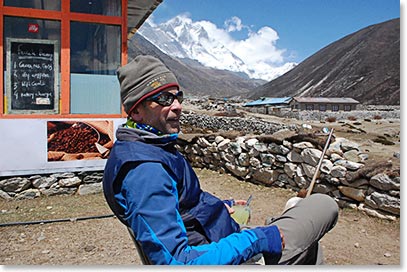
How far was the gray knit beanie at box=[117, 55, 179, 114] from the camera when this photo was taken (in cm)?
109

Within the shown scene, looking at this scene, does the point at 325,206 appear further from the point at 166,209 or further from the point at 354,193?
the point at 354,193

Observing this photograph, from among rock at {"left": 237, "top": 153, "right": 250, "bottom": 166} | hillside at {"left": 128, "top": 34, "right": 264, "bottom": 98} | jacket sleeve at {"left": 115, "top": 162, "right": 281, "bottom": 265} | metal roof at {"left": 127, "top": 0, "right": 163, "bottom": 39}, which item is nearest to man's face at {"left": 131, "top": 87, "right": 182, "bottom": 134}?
jacket sleeve at {"left": 115, "top": 162, "right": 281, "bottom": 265}

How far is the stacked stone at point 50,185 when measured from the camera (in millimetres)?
3729

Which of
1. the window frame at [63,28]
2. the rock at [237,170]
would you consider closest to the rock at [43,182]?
the window frame at [63,28]

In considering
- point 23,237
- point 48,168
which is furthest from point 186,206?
point 48,168

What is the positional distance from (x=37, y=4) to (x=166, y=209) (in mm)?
3678

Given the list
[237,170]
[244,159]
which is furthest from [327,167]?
[237,170]

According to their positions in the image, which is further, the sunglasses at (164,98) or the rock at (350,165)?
the rock at (350,165)

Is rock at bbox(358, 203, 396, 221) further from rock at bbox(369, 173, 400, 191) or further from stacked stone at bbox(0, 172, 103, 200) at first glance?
stacked stone at bbox(0, 172, 103, 200)

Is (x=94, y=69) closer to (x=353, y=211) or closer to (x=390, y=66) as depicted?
(x=353, y=211)

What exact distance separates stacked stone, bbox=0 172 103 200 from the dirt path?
9cm

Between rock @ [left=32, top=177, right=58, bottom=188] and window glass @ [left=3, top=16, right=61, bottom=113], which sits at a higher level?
window glass @ [left=3, top=16, right=61, bottom=113]

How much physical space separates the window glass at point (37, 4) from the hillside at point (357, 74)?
1423 inches

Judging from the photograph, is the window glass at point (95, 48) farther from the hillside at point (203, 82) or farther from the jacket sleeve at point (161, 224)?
the hillside at point (203, 82)
